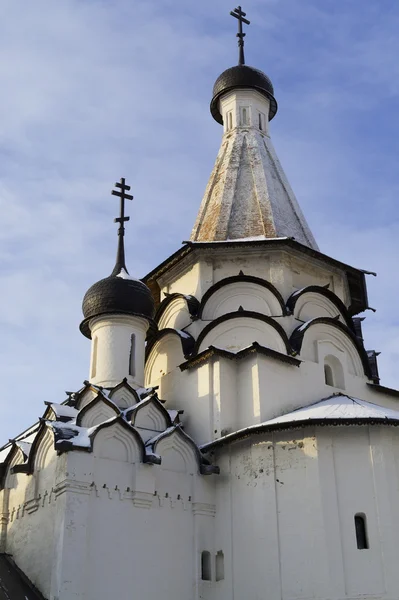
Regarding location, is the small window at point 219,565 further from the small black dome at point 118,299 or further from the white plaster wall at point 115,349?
the small black dome at point 118,299

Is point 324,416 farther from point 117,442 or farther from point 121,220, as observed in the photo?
point 121,220

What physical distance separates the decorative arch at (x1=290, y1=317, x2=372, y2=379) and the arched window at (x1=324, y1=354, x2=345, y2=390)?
0.97 ft

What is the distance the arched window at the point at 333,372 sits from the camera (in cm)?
1052

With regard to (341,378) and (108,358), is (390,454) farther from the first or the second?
(108,358)

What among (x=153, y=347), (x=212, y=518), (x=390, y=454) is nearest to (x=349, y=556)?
(x=390, y=454)

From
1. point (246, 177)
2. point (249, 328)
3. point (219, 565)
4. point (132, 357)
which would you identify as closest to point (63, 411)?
point (132, 357)

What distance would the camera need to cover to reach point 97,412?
929 centimetres

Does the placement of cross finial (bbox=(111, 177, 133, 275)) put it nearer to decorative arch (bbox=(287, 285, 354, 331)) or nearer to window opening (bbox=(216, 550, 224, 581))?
decorative arch (bbox=(287, 285, 354, 331))

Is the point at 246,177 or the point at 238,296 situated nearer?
the point at 238,296

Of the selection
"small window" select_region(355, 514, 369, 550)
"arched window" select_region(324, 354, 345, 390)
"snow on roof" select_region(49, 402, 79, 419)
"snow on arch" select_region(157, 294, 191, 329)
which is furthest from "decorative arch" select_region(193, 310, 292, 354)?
"small window" select_region(355, 514, 369, 550)

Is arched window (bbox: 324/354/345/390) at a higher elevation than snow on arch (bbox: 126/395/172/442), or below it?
higher

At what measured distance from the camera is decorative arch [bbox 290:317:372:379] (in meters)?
10.5

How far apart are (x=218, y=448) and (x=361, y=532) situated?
2069 millimetres

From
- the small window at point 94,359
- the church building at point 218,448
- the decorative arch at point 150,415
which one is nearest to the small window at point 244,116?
the church building at point 218,448
